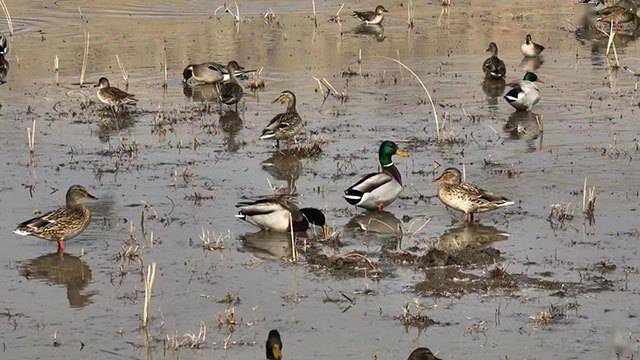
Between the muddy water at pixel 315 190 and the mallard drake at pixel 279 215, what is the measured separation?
0.66ft

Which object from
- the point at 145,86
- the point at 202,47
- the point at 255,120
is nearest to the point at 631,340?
the point at 255,120

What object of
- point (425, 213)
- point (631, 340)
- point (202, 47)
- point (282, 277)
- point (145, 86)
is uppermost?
point (202, 47)

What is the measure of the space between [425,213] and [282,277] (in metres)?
3.04

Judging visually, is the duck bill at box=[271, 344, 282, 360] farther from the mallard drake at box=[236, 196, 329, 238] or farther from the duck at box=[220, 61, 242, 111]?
the duck at box=[220, 61, 242, 111]

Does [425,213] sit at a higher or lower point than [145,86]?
lower

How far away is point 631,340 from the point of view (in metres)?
11.1

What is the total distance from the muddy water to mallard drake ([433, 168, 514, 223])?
22cm

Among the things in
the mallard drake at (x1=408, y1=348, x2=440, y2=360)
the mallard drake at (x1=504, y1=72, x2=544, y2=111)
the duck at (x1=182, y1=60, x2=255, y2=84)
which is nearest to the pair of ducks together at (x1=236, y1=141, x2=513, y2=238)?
the mallard drake at (x1=408, y1=348, x2=440, y2=360)

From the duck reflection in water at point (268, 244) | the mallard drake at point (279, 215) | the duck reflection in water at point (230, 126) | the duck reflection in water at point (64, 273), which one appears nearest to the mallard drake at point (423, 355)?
the duck reflection in water at point (64, 273)

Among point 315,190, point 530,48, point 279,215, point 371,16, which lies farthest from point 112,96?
point 371,16

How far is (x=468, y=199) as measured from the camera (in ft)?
49.7

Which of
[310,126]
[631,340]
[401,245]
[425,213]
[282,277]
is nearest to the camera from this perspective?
[631,340]

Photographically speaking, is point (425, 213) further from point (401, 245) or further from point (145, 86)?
point (145, 86)

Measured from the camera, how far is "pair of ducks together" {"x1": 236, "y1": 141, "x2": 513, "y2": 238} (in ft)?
48.5
